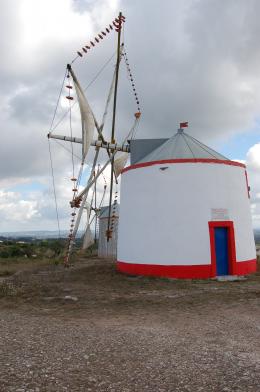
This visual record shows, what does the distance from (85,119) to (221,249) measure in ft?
38.8

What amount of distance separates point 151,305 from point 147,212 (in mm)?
6743

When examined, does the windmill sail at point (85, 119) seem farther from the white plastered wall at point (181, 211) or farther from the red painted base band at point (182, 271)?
the red painted base band at point (182, 271)

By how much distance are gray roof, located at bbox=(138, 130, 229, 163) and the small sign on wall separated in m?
2.66

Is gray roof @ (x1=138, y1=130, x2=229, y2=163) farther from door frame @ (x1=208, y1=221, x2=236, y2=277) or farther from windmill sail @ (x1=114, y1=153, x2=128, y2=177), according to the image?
windmill sail @ (x1=114, y1=153, x2=128, y2=177)

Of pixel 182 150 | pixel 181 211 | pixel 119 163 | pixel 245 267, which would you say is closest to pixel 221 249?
pixel 245 267

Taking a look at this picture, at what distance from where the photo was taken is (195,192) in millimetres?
17984

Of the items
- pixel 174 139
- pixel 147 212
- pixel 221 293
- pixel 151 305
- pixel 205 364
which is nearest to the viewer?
pixel 205 364

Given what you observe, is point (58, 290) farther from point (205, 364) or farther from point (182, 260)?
point (205, 364)

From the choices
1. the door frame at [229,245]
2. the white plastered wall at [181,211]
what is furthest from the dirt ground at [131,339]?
the white plastered wall at [181,211]

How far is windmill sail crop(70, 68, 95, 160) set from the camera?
941 inches

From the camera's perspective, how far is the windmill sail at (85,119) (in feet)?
78.4

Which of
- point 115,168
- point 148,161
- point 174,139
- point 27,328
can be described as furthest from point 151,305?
point 115,168

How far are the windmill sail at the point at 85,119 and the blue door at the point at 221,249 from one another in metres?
9.90

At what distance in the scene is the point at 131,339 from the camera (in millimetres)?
8219
